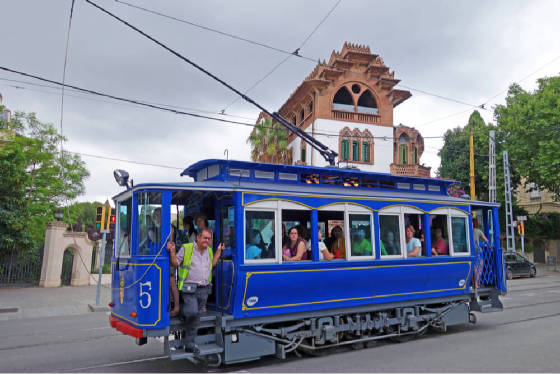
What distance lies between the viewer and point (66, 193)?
116 ft

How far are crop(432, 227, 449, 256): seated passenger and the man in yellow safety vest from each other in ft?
16.6

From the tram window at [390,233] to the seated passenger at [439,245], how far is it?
4.12ft

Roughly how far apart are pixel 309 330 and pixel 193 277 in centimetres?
227

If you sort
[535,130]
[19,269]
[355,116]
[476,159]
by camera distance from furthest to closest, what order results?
[476,159], [355,116], [535,130], [19,269]

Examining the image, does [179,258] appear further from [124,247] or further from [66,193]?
[66,193]

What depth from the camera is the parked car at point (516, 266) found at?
2364cm

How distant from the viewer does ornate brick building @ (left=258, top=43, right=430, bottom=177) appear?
30.9 metres

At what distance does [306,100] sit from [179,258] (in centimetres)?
2789

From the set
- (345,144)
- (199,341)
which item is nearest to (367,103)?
(345,144)

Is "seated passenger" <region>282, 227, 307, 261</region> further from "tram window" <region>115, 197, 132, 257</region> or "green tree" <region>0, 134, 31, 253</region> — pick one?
"green tree" <region>0, 134, 31, 253</region>

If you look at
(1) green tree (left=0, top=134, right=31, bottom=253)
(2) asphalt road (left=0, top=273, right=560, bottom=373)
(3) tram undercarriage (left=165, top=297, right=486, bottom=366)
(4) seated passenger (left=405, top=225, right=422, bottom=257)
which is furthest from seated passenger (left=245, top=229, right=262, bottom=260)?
(1) green tree (left=0, top=134, right=31, bottom=253)

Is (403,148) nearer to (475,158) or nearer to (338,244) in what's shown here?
(475,158)

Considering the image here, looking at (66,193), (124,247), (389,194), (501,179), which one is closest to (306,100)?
(501,179)

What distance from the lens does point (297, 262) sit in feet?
23.4
